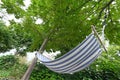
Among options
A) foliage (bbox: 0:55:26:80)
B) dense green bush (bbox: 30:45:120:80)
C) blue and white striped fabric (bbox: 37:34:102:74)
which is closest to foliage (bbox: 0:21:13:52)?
foliage (bbox: 0:55:26:80)

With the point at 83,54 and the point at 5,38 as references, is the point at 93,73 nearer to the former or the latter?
the point at 83,54

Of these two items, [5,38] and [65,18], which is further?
[5,38]

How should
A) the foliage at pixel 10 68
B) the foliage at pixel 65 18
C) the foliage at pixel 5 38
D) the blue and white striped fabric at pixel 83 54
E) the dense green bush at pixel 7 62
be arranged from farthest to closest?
the foliage at pixel 5 38 → the dense green bush at pixel 7 62 → the foliage at pixel 10 68 → the foliage at pixel 65 18 → the blue and white striped fabric at pixel 83 54

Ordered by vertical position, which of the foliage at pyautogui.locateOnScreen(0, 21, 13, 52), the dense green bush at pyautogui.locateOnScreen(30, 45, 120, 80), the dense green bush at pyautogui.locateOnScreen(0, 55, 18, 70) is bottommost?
the dense green bush at pyautogui.locateOnScreen(30, 45, 120, 80)

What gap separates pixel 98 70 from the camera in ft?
26.6

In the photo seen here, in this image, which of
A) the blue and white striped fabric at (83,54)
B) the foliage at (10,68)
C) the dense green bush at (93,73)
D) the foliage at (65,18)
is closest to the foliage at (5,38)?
the foliage at (10,68)

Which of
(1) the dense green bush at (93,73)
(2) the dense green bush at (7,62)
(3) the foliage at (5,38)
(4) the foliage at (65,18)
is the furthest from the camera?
(3) the foliage at (5,38)

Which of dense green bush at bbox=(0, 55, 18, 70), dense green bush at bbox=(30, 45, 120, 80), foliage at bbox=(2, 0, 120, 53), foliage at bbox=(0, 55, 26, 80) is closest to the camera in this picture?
foliage at bbox=(2, 0, 120, 53)

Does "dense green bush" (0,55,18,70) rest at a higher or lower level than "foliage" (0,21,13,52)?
lower

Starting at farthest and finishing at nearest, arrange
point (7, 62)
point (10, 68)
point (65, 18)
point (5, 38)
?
point (5, 38)
point (7, 62)
point (10, 68)
point (65, 18)

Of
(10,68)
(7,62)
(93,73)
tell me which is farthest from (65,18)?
(7,62)

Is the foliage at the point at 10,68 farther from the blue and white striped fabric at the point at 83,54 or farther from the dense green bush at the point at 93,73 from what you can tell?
the blue and white striped fabric at the point at 83,54

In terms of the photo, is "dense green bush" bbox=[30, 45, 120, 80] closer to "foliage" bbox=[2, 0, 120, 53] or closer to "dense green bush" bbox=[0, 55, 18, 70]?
"foliage" bbox=[2, 0, 120, 53]

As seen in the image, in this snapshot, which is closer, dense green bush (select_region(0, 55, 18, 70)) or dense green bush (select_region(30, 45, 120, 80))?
dense green bush (select_region(30, 45, 120, 80))
